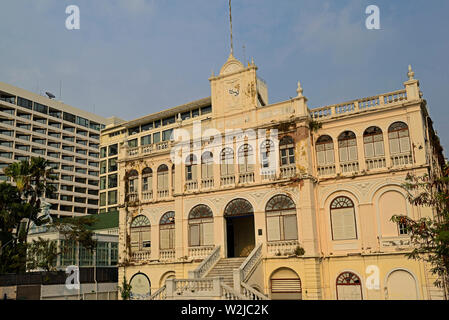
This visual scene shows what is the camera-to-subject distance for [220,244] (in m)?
28.2

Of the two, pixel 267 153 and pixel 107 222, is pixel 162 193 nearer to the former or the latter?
pixel 267 153

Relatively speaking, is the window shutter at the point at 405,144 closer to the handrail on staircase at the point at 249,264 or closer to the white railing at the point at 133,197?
the handrail on staircase at the point at 249,264

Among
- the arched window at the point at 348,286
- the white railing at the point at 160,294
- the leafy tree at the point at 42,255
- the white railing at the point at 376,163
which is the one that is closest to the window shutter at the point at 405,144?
the white railing at the point at 376,163

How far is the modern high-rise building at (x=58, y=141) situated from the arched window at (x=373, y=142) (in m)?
66.6

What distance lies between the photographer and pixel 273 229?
1049 inches

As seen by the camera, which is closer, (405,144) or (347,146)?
(405,144)

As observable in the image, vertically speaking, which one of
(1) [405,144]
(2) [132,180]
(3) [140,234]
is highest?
(2) [132,180]

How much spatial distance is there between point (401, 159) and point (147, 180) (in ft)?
61.5

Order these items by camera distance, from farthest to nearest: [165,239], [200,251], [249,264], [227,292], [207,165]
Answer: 1. [165,239]
2. [207,165]
3. [200,251]
4. [249,264]
5. [227,292]

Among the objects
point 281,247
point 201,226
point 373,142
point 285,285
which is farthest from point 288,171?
point 201,226

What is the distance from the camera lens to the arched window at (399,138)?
24.7 metres

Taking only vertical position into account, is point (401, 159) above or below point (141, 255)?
above

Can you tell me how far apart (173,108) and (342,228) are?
158 feet
